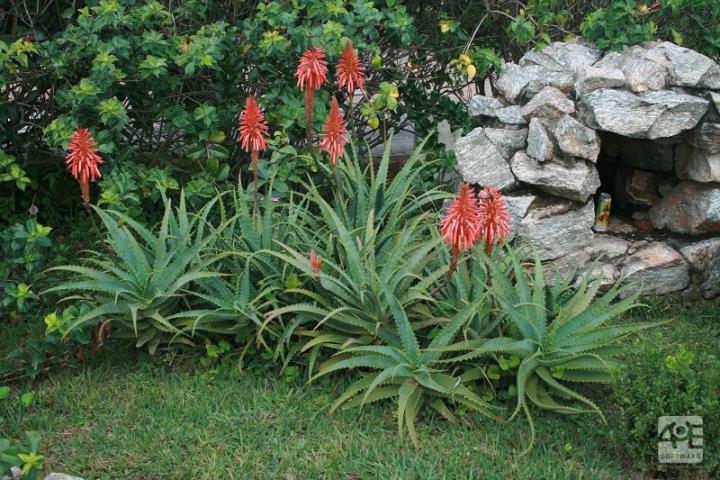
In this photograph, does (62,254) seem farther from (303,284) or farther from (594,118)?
(594,118)

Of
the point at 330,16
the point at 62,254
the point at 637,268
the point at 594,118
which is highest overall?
the point at 330,16

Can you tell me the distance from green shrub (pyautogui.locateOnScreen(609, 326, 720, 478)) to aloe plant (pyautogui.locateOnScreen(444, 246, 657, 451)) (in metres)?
0.15

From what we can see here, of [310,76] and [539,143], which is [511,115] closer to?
[539,143]

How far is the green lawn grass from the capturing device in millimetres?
3635

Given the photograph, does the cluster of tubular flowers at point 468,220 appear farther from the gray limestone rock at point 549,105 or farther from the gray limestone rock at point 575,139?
the gray limestone rock at point 549,105

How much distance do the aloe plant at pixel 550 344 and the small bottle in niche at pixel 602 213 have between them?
1.39m

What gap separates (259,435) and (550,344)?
137 cm

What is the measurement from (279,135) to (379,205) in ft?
2.46

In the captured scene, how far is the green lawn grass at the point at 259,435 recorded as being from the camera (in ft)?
11.9

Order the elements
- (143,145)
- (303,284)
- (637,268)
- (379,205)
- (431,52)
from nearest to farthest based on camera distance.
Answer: (303,284) < (379,205) < (637,268) < (143,145) < (431,52)

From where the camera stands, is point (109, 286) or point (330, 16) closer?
point (109, 286)

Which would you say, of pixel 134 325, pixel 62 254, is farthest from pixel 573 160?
pixel 62 254

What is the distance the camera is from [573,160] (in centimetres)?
500

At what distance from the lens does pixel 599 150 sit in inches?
205
